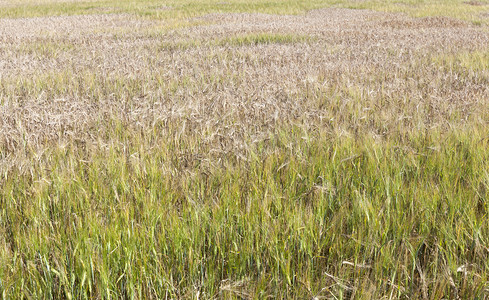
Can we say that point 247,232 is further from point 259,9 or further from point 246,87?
point 259,9

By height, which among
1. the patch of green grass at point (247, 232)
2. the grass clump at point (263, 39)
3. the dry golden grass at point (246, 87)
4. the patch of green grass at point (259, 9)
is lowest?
the patch of green grass at point (247, 232)

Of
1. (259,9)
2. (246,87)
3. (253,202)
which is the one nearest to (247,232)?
(253,202)

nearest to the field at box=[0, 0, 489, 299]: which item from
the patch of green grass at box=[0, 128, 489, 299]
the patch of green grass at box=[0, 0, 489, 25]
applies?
the patch of green grass at box=[0, 128, 489, 299]

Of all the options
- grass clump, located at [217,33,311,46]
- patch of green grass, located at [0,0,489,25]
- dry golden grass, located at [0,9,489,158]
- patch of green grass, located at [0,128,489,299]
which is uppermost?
patch of green grass, located at [0,0,489,25]

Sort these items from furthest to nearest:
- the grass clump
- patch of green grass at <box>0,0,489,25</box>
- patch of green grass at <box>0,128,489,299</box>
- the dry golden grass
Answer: patch of green grass at <box>0,0,489,25</box> < the grass clump < the dry golden grass < patch of green grass at <box>0,128,489,299</box>

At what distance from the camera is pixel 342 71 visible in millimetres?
5125

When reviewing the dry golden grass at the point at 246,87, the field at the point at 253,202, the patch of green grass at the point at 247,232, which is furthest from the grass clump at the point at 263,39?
the patch of green grass at the point at 247,232

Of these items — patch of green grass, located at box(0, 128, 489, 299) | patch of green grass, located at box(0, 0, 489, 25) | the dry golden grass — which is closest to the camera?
patch of green grass, located at box(0, 128, 489, 299)

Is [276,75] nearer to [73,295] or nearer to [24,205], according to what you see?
[24,205]

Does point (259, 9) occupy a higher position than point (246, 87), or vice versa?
point (259, 9)

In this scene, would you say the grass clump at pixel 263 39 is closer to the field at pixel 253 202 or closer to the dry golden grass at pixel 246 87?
the dry golden grass at pixel 246 87

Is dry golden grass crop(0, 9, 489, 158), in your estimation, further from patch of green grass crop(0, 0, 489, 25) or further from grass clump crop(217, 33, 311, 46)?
patch of green grass crop(0, 0, 489, 25)

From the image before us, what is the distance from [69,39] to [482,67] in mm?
8413

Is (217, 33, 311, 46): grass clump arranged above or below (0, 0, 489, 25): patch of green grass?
below
